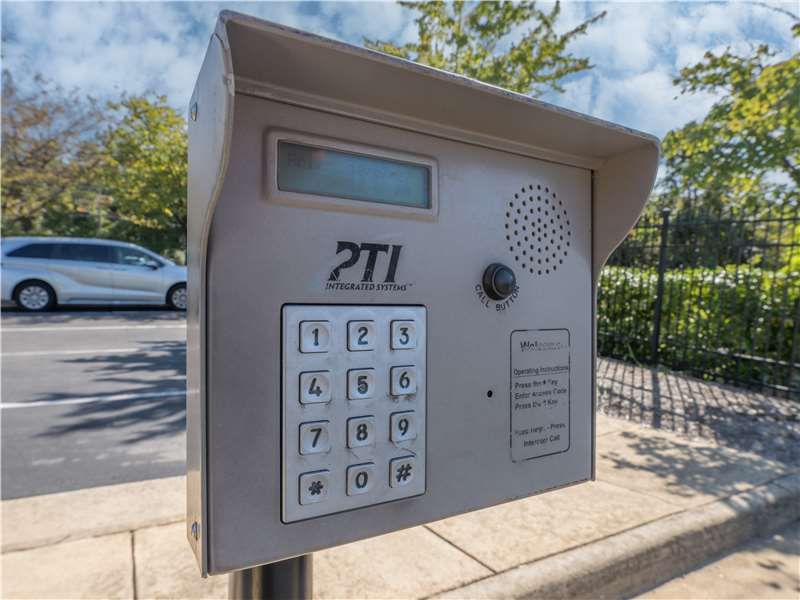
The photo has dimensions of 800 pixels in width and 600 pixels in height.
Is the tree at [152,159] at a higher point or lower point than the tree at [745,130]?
higher

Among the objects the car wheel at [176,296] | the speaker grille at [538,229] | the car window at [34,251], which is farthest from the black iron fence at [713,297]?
the car window at [34,251]

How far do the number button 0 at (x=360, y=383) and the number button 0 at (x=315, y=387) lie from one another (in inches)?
1.5

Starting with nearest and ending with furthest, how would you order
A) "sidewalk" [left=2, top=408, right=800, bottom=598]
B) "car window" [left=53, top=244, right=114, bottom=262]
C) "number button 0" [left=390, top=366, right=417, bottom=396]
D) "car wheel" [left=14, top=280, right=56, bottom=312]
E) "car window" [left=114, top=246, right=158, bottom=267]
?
"number button 0" [left=390, top=366, right=417, bottom=396]
"sidewalk" [left=2, top=408, right=800, bottom=598]
"car wheel" [left=14, top=280, right=56, bottom=312]
"car window" [left=53, top=244, right=114, bottom=262]
"car window" [left=114, top=246, right=158, bottom=267]

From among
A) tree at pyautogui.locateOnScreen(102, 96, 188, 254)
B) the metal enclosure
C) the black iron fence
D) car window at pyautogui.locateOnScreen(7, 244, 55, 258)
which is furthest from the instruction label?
tree at pyautogui.locateOnScreen(102, 96, 188, 254)

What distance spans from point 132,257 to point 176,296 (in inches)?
46.5

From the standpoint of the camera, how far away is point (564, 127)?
1.05 m

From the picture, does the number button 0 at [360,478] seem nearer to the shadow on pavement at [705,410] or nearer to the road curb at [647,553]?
the road curb at [647,553]

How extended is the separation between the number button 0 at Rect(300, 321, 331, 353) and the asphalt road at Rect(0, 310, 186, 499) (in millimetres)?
3005

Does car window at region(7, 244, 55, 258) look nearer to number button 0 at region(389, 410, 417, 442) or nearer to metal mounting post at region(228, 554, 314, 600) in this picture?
metal mounting post at region(228, 554, 314, 600)

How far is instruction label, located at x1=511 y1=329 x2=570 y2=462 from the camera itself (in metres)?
1.09

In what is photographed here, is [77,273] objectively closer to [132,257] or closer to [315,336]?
[132,257]

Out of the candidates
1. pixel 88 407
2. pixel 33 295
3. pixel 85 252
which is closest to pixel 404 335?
pixel 88 407

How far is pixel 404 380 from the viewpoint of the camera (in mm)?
938

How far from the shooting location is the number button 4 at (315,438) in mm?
848
